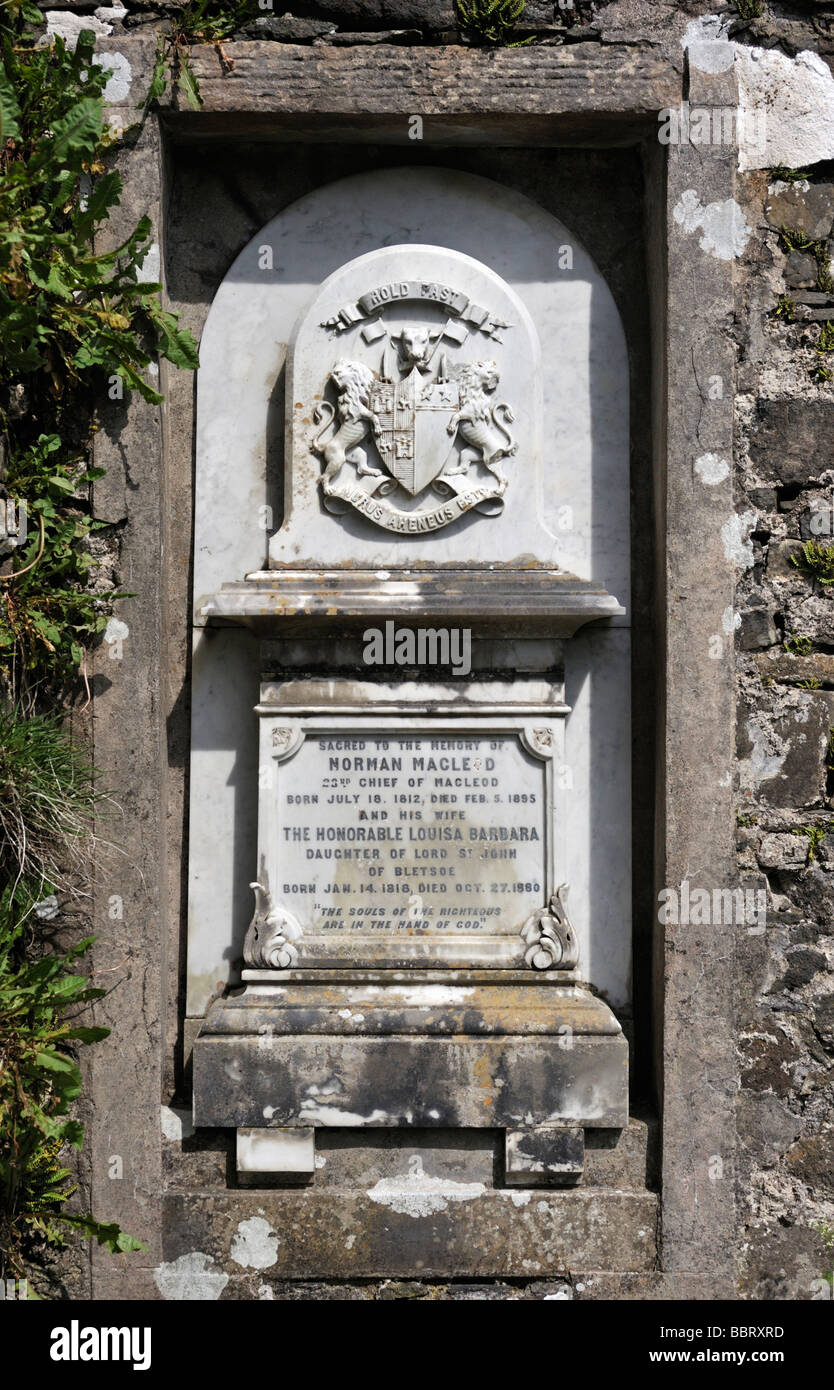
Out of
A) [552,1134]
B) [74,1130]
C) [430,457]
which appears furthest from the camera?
[430,457]

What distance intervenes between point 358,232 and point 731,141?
1.30 metres

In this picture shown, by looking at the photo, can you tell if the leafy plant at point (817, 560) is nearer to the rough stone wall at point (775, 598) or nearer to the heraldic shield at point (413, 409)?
the rough stone wall at point (775, 598)

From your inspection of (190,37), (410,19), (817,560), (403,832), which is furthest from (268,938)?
(410,19)

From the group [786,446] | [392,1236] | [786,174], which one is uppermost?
[786,174]

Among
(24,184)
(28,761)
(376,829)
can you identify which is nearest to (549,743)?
(376,829)

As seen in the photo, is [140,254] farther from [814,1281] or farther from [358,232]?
[814,1281]

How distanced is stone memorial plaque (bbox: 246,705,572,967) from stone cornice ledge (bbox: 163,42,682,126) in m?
2.05

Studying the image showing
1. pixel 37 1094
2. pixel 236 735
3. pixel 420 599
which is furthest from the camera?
pixel 236 735

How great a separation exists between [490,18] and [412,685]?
2.26m

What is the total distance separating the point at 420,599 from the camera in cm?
401

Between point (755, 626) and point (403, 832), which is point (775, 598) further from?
point (403, 832)

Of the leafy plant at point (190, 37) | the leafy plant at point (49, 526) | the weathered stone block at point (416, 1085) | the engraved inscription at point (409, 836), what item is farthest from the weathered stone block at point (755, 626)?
the leafy plant at point (190, 37)

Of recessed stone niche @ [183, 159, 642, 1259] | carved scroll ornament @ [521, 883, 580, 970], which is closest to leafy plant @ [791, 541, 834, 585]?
recessed stone niche @ [183, 159, 642, 1259]

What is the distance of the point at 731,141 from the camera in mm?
4105
